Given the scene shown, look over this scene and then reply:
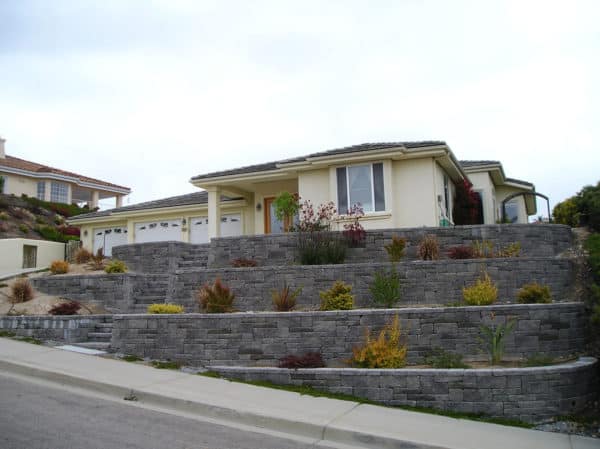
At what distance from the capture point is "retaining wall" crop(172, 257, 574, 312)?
38.4 feet

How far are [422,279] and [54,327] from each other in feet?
27.0

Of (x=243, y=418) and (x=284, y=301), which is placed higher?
(x=284, y=301)

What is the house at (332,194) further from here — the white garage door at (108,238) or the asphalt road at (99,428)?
the asphalt road at (99,428)

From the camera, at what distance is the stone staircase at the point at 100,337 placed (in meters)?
11.2

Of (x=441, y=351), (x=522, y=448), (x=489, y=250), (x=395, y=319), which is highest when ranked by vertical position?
(x=489, y=250)

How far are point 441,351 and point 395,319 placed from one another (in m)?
0.97

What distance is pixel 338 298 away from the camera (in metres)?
10.8

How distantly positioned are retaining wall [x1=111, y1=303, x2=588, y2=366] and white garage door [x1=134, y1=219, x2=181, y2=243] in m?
12.8

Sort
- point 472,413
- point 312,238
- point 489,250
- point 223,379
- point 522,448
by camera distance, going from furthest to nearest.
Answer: point 312,238
point 489,250
point 223,379
point 472,413
point 522,448

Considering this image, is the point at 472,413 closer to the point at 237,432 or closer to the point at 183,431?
the point at 237,432

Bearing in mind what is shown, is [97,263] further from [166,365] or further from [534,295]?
[534,295]

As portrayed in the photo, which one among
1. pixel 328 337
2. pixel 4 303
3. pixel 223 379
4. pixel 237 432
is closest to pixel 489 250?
pixel 328 337

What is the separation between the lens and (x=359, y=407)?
8.30m

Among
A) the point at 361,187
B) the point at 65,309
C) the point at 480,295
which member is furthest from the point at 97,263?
the point at 480,295
